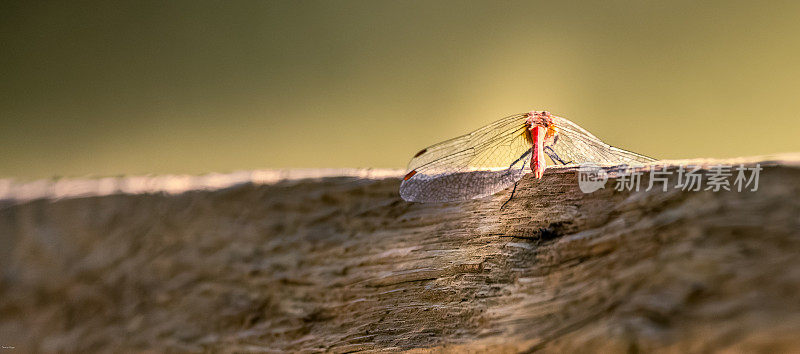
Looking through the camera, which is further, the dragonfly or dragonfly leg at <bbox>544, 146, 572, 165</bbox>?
dragonfly leg at <bbox>544, 146, 572, 165</bbox>

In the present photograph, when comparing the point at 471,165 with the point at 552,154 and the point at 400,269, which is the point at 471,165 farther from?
the point at 400,269

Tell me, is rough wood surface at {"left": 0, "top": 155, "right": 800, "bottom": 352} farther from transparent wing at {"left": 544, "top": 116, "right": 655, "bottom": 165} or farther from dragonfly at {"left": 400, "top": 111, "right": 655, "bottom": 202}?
transparent wing at {"left": 544, "top": 116, "right": 655, "bottom": 165}

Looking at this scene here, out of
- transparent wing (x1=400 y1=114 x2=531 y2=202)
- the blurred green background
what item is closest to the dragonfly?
transparent wing (x1=400 y1=114 x2=531 y2=202)

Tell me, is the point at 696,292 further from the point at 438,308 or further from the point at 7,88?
the point at 7,88

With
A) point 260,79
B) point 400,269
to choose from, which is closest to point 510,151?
point 400,269

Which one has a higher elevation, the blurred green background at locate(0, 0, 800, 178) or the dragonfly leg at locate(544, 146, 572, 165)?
the blurred green background at locate(0, 0, 800, 178)

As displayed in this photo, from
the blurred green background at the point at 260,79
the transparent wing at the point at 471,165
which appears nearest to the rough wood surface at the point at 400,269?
the transparent wing at the point at 471,165

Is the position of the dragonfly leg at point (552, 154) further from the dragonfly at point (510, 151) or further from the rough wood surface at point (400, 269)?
the rough wood surface at point (400, 269)
